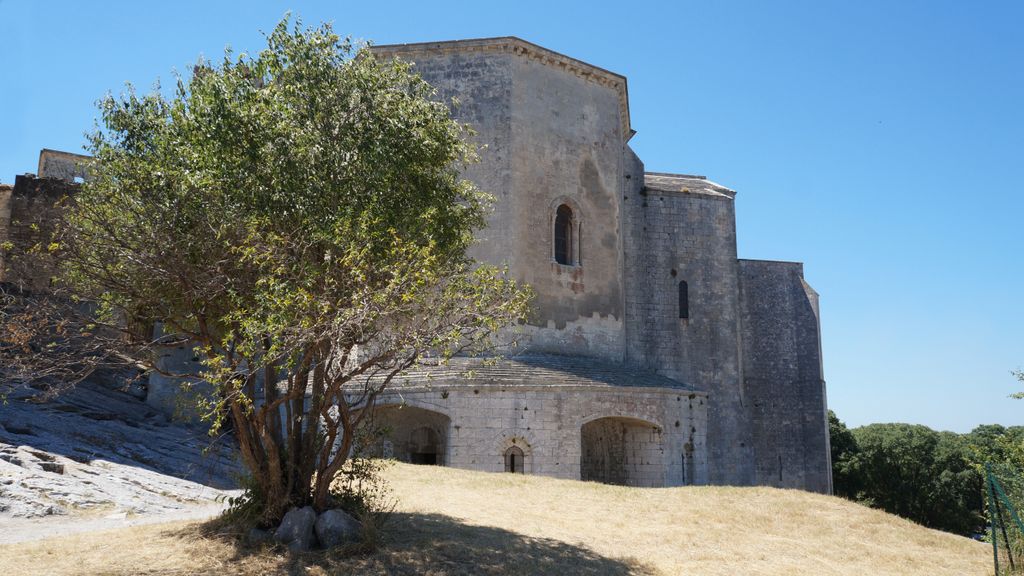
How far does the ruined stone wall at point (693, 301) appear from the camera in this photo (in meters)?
27.0

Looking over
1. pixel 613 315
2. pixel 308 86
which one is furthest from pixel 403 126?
pixel 613 315

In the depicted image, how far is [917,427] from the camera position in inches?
A: 1667

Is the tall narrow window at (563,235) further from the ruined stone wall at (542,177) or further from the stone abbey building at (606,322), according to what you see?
the ruined stone wall at (542,177)

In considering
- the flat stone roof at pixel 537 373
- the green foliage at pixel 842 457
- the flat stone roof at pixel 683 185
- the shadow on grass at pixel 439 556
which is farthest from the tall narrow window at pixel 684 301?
the shadow on grass at pixel 439 556

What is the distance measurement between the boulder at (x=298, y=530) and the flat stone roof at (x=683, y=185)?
20.6 metres

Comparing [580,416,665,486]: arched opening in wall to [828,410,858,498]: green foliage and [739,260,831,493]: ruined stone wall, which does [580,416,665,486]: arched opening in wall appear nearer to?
[739,260,831,493]: ruined stone wall

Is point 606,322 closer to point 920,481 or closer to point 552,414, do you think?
point 552,414

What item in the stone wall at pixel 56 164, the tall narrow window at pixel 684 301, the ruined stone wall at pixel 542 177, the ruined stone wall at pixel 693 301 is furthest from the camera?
the stone wall at pixel 56 164

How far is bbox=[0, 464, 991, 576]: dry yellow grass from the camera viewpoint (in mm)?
9148

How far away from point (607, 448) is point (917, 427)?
1123 inches

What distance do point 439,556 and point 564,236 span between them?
15.0 metres

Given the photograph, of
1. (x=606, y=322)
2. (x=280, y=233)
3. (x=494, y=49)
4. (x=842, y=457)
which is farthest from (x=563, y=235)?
(x=842, y=457)

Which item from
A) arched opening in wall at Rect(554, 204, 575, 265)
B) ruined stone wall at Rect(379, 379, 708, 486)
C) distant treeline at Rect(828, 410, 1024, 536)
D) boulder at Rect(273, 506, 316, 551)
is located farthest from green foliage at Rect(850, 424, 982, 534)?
boulder at Rect(273, 506, 316, 551)

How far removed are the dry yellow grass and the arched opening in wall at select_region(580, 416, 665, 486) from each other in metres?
3.94
